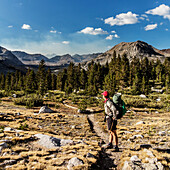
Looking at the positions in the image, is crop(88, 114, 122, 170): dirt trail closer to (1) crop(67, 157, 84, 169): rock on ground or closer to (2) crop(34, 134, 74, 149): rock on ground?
(1) crop(67, 157, 84, 169): rock on ground

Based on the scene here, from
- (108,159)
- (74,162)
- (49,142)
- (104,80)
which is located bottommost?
(108,159)

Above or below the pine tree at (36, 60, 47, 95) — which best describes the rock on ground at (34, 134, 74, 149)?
below

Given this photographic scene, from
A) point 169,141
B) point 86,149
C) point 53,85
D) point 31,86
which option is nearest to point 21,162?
point 86,149

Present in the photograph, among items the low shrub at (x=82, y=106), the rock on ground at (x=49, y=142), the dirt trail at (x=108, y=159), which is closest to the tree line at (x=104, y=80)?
the low shrub at (x=82, y=106)

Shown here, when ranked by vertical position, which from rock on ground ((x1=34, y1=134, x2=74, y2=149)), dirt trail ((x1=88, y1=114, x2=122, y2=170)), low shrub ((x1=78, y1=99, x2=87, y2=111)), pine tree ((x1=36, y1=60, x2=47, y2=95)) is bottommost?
low shrub ((x1=78, y1=99, x2=87, y2=111))

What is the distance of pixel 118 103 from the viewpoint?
266 inches

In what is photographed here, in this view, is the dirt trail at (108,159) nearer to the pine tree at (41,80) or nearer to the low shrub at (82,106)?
the low shrub at (82,106)

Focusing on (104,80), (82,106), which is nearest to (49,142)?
(82,106)

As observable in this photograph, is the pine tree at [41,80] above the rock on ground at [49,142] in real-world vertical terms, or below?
above

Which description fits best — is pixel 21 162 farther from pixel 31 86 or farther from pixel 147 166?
pixel 31 86

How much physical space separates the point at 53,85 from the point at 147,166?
83.6 m

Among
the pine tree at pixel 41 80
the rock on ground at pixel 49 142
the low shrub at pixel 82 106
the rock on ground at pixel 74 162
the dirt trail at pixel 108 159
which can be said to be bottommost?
the low shrub at pixel 82 106

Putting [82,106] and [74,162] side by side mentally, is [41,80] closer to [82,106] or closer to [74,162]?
[82,106]

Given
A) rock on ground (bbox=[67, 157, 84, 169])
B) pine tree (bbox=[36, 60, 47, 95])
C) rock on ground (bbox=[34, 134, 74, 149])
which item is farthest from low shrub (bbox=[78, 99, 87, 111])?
rock on ground (bbox=[67, 157, 84, 169])
